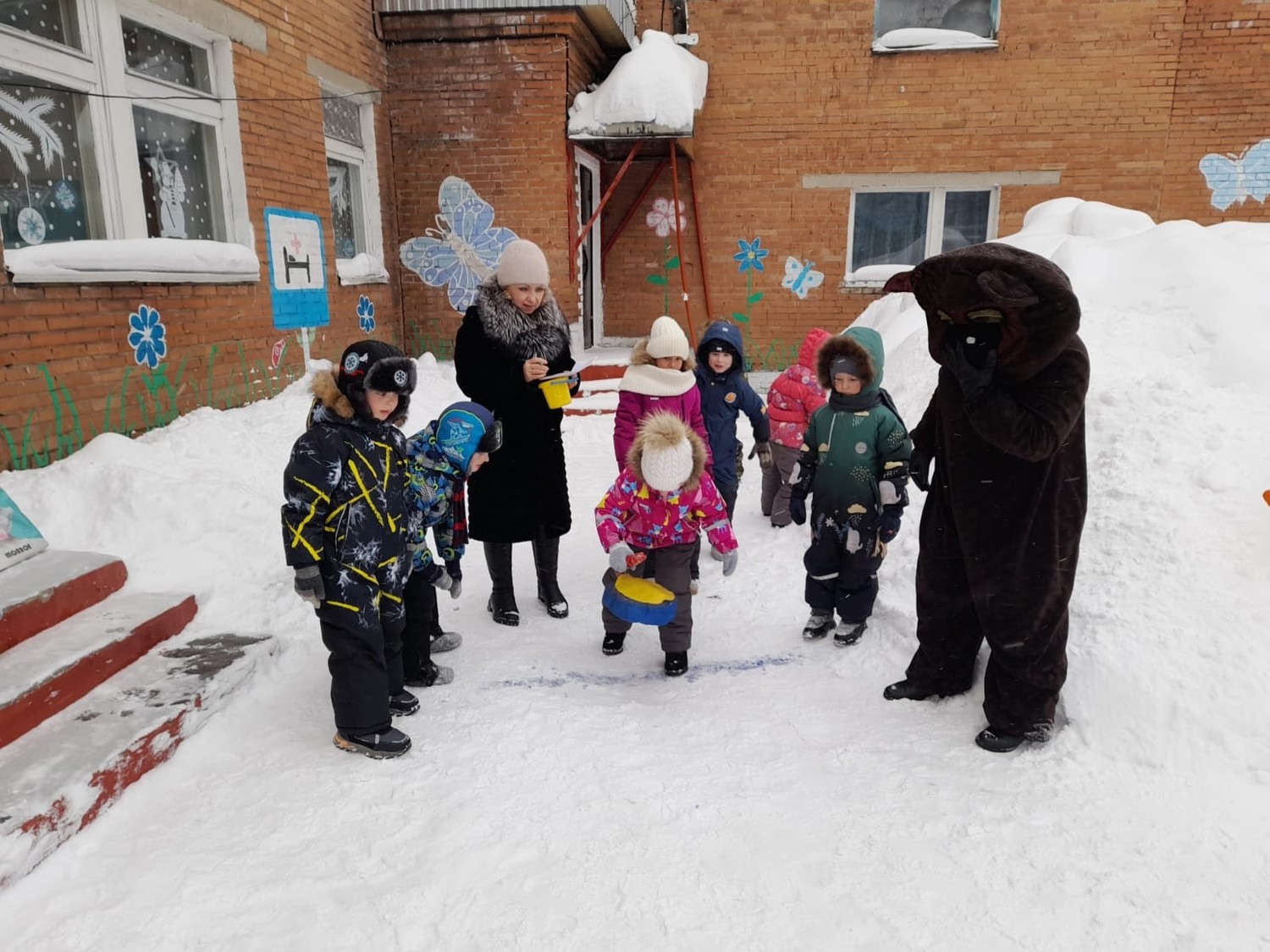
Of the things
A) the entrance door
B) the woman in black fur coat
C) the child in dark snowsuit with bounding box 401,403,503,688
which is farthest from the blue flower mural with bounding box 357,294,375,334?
the child in dark snowsuit with bounding box 401,403,503,688

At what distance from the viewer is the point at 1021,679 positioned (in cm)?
259

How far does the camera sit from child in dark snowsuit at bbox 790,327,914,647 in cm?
344

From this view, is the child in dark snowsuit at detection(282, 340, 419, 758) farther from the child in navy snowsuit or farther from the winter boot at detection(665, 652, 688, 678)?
the child in navy snowsuit

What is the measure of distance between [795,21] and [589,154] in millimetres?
2888

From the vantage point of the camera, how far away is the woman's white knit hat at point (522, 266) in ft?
11.7

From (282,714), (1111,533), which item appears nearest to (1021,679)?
(1111,533)

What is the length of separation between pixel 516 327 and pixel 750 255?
713 cm

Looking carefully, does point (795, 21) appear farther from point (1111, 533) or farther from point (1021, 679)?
point (1021, 679)

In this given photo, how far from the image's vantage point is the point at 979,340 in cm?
248

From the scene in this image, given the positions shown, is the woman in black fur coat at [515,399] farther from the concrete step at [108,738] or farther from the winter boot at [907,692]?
the winter boot at [907,692]

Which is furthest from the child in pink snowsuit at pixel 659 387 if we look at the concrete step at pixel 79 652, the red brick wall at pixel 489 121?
the red brick wall at pixel 489 121

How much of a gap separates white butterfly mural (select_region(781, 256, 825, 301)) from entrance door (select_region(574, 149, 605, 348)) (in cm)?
240

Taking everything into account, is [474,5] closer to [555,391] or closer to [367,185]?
[367,185]

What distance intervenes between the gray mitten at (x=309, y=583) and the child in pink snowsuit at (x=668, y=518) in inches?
42.7
